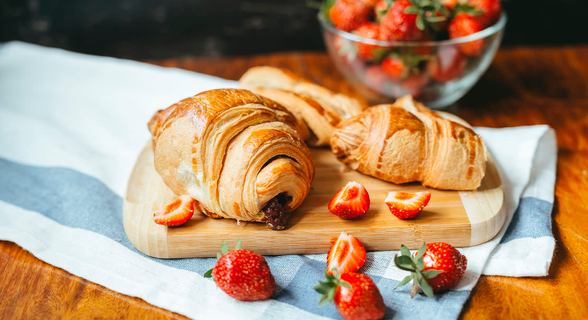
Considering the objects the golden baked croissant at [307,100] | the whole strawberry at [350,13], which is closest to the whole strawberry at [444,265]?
the golden baked croissant at [307,100]

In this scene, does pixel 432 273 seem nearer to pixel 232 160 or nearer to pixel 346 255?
pixel 346 255

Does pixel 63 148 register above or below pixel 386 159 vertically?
below

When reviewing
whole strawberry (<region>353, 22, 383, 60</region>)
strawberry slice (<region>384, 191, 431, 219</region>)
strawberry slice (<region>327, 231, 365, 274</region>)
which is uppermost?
whole strawberry (<region>353, 22, 383, 60</region>)

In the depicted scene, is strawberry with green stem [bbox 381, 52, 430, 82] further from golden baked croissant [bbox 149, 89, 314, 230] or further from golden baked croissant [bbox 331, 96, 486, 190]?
golden baked croissant [bbox 149, 89, 314, 230]

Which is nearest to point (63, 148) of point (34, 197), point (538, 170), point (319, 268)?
point (34, 197)

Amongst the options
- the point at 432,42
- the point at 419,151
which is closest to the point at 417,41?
the point at 432,42

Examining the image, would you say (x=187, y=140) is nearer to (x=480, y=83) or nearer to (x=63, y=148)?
(x=63, y=148)

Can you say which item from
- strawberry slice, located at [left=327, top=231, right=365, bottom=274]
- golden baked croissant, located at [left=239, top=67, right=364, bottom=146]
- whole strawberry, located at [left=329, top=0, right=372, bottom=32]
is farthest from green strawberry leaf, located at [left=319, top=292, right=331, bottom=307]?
whole strawberry, located at [left=329, top=0, right=372, bottom=32]
